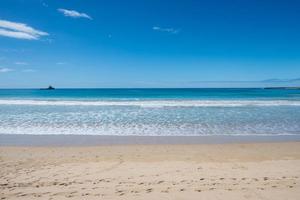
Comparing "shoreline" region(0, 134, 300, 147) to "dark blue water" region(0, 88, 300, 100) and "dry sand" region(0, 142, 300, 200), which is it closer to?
"dry sand" region(0, 142, 300, 200)

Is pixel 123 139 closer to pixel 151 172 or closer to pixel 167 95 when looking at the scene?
pixel 151 172

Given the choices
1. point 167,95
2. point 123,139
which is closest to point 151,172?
point 123,139

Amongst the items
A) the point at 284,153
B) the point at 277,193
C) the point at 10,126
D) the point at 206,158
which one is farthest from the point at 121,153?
the point at 10,126

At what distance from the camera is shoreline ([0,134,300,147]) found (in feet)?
28.9

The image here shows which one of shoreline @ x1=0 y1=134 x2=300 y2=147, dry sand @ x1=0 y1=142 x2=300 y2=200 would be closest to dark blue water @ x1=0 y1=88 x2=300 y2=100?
shoreline @ x1=0 y1=134 x2=300 y2=147

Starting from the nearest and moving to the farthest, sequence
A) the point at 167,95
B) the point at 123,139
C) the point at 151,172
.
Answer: the point at 151,172 → the point at 123,139 → the point at 167,95

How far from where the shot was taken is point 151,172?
5.43 meters

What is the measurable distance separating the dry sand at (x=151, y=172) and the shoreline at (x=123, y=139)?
81cm

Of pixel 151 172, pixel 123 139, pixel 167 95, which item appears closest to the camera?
pixel 151 172

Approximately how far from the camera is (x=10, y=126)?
39.9 ft

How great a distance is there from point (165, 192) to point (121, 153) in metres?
3.20

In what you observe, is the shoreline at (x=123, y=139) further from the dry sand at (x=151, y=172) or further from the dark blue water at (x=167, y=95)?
the dark blue water at (x=167, y=95)

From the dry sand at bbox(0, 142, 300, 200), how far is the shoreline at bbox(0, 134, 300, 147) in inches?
32.1

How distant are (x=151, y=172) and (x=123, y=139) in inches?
162
